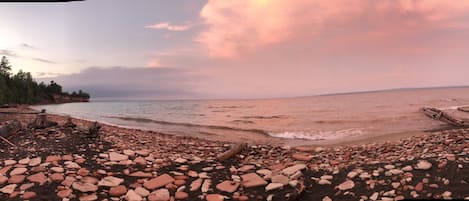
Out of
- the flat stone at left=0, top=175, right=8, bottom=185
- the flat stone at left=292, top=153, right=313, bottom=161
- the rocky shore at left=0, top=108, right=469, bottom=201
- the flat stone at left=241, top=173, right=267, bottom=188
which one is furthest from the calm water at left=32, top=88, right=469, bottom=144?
the flat stone at left=0, top=175, right=8, bottom=185

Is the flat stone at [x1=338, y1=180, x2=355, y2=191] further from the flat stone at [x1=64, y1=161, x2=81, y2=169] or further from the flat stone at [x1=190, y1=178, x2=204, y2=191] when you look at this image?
the flat stone at [x1=64, y1=161, x2=81, y2=169]

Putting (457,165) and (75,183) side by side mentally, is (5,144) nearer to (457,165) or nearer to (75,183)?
(75,183)

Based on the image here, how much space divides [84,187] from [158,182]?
1.22 meters

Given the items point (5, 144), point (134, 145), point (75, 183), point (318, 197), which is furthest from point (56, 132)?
point (318, 197)

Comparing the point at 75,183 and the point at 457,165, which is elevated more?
the point at 457,165

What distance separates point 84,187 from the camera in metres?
5.67

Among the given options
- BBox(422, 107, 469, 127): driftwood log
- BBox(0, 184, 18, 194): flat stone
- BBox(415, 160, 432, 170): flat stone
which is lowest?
BBox(422, 107, 469, 127): driftwood log

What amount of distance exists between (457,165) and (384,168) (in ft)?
3.46

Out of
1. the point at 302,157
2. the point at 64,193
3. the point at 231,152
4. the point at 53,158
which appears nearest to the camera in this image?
the point at 64,193

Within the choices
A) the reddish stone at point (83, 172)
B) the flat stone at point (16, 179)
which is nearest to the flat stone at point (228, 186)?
the reddish stone at point (83, 172)

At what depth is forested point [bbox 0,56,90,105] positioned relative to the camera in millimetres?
58703

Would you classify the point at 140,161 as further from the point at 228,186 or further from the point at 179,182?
the point at 228,186

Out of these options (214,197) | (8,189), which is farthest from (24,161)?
(214,197)

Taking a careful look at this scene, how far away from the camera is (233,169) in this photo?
676cm
